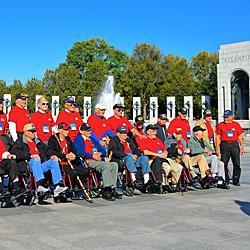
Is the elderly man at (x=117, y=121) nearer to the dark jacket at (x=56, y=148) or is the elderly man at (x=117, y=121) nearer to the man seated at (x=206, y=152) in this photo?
the man seated at (x=206, y=152)

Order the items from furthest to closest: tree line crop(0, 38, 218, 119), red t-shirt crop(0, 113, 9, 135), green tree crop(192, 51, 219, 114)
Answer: green tree crop(192, 51, 219, 114), tree line crop(0, 38, 218, 119), red t-shirt crop(0, 113, 9, 135)

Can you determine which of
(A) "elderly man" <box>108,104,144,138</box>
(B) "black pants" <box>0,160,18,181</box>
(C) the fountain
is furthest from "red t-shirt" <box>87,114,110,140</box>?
(C) the fountain

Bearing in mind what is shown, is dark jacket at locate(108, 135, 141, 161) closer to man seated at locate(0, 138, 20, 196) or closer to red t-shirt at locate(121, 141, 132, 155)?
red t-shirt at locate(121, 141, 132, 155)

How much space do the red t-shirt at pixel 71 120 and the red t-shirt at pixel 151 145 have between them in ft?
4.46

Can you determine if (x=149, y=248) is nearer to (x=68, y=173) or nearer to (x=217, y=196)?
(x=68, y=173)

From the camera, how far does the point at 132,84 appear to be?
169 feet

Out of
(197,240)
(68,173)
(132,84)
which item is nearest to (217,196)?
(68,173)

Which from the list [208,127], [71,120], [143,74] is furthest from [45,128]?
[143,74]

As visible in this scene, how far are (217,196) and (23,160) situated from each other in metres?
3.75

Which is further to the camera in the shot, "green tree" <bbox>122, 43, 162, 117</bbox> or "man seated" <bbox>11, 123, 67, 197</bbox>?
"green tree" <bbox>122, 43, 162, 117</bbox>

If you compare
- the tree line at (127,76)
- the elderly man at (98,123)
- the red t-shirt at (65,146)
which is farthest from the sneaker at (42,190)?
the tree line at (127,76)

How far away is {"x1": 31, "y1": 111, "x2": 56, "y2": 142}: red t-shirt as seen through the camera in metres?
8.62

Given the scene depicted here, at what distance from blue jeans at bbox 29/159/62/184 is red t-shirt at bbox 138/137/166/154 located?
216cm

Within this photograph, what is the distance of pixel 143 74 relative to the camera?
50.9 m
